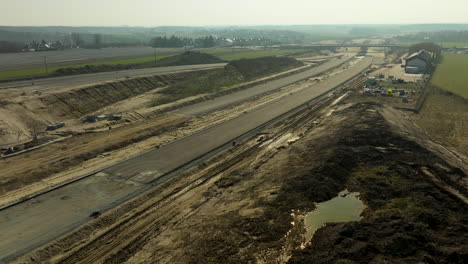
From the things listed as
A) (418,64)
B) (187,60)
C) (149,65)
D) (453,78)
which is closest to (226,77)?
(149,65)

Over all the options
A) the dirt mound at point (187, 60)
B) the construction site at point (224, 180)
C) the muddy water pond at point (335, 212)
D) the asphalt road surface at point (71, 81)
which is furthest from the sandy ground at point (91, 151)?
the dirt mound at point (187, 60)

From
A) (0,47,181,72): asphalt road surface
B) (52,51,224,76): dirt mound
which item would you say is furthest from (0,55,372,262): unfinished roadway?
(0,47,181,72): asphalt road surface

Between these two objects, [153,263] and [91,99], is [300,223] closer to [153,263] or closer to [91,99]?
[153,263]

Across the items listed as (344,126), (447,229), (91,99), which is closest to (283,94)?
(344,126)

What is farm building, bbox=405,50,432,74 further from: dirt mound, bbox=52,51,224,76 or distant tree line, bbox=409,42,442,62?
dirt mound, bbox=52,51,224,76

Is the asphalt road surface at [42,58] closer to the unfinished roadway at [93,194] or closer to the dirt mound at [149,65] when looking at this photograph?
the dirt mound at [149,65]

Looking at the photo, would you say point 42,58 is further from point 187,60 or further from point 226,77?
point 226,77

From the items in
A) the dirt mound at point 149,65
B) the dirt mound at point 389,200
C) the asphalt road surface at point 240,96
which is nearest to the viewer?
the dirt mound at point 389,200
